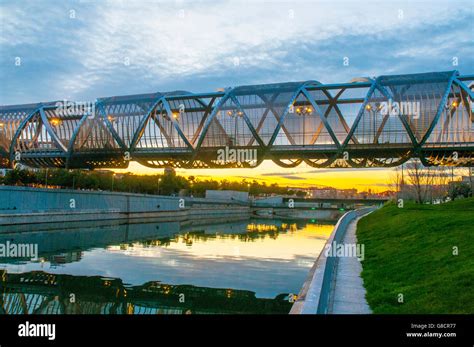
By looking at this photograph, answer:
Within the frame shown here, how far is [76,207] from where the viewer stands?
181 ft

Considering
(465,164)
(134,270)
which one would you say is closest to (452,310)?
(134,270)

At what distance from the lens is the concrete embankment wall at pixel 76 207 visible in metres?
43.2

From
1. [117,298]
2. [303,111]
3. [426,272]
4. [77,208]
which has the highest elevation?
[303,111]

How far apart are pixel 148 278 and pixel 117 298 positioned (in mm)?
4082

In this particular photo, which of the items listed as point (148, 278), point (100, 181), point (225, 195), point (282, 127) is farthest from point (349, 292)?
point (225, 195)

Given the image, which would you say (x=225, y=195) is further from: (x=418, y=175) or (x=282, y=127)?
(x=282, y=127)

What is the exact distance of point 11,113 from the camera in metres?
63.1

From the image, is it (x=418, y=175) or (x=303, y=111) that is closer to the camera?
(x=303, y=111)

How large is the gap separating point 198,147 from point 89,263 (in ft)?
76.8

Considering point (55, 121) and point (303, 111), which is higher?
point (55, 121)

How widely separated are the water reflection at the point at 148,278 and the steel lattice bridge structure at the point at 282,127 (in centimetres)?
1211

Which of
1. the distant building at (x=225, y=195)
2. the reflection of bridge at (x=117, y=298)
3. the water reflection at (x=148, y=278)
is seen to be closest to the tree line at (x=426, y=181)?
the distant building at (x=225, y=195)

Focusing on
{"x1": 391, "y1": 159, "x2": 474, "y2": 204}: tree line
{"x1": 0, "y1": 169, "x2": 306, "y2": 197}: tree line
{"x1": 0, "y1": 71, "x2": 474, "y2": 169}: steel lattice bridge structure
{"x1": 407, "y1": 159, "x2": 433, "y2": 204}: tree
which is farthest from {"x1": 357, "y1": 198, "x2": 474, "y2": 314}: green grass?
{"x1": 0, "y1": 169, "x2": 306, "y2": 197}: tree line
